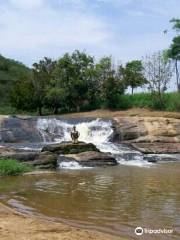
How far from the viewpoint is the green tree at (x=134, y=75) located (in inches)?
1585

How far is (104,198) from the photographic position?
12297mm

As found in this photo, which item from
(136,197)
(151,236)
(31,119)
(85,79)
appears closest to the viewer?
(151,236)

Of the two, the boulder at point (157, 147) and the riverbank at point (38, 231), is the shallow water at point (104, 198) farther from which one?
the boulder at point (157, 147)

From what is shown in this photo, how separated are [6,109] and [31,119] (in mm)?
14831

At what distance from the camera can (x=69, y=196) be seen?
12.8 m

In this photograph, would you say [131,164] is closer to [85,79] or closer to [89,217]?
[89,217]

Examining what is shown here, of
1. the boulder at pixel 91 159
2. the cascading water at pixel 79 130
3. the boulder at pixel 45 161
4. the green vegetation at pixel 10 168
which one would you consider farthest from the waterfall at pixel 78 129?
the green vegetation at pixel 10 168

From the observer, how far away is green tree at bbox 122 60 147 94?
40.2m

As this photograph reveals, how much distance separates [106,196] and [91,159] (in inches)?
357

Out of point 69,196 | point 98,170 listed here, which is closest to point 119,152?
point 98,170

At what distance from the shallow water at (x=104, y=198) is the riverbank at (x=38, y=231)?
0.61m

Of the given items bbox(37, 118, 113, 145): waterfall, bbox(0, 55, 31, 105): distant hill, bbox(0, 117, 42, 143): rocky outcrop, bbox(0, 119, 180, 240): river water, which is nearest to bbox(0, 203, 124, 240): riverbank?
bbox(0, 119, 180, 240): river water

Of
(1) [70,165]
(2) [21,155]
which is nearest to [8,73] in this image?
(1) [70,165]

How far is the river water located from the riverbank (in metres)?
0.61
